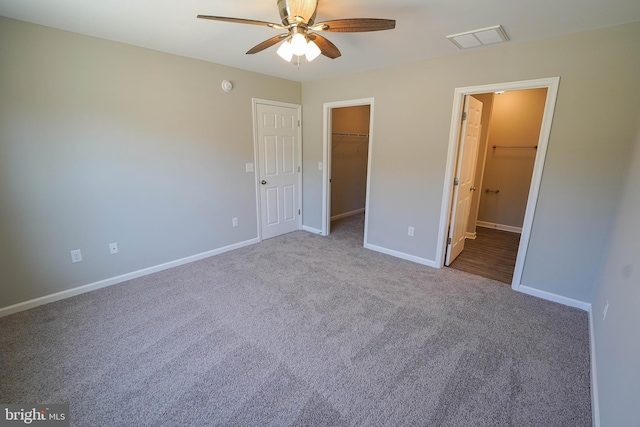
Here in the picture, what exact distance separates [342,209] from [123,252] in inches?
154

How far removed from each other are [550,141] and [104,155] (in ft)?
13.7

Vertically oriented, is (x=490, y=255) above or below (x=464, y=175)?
below

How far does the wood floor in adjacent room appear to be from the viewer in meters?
3.29

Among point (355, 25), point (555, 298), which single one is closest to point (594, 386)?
point (555, 298)


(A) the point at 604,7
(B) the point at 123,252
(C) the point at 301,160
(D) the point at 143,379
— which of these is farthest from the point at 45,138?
(A) the point at 604,7

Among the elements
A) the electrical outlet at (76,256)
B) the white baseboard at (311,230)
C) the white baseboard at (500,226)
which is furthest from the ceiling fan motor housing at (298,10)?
the white baseboard at (500,226)

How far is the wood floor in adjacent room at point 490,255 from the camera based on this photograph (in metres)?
3.29

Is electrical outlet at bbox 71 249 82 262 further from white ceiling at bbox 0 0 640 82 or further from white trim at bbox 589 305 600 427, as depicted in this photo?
white trim at bbox 589 305 600 427

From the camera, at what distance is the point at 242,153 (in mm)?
3734

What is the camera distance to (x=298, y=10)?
1.62 meters

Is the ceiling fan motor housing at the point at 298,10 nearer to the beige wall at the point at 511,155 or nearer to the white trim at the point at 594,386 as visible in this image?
the white trim at the point at 594,386

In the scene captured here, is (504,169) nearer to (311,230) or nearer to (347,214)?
(347,214)

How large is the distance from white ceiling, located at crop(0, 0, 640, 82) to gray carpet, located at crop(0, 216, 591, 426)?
2360 mm

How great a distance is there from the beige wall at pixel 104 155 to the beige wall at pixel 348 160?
6.88 ft
